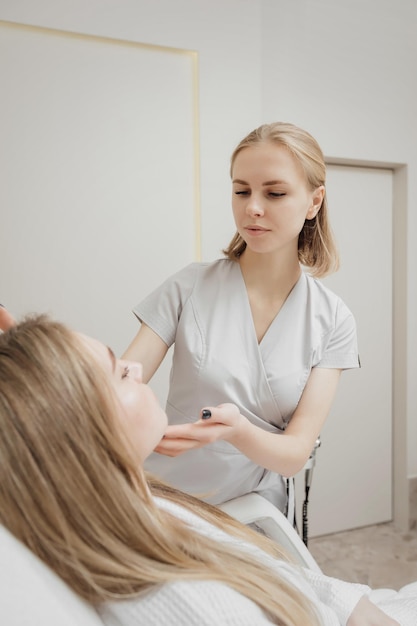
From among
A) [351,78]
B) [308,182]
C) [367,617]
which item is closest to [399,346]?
[351,78]

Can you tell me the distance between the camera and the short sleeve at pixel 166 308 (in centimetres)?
136

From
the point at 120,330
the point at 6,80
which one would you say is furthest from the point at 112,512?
the point at 6,80

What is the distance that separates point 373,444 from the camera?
3125mm

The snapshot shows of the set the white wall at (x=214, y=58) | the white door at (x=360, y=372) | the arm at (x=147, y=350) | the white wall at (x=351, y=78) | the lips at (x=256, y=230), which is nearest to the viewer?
the lips at (x=256, y=230)

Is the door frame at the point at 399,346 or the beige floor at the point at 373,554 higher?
the door frame at the point at 399,346

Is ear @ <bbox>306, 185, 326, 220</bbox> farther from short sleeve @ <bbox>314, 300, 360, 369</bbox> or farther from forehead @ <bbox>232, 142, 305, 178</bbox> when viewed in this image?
short sleeve @ <bbox>314, 300, 360, 369</bbox>

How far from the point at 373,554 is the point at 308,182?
2.27 m

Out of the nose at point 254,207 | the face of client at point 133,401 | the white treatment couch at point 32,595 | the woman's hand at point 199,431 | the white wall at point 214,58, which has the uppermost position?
the white wall at point 214,58

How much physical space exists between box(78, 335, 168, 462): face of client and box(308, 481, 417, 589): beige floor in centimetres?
211

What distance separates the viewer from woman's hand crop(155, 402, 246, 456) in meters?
1.02

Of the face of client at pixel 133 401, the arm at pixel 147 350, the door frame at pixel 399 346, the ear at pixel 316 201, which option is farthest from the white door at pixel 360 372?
the face of client at pixel 133 401

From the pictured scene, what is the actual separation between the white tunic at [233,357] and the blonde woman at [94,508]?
515 millimetres

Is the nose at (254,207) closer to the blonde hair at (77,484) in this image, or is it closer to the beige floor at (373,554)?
the blonde hair at (77,484)

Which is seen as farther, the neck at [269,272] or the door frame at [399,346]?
the door frame at [399,346]
